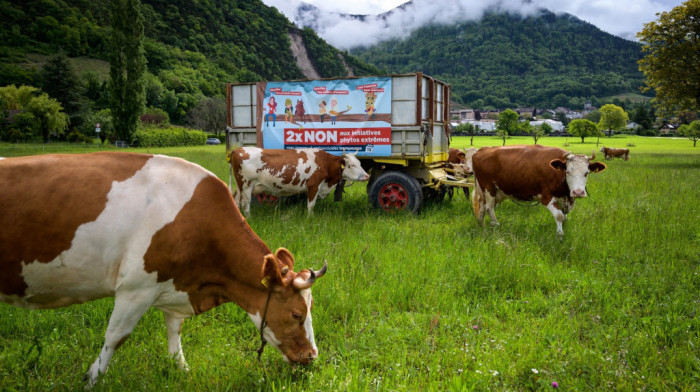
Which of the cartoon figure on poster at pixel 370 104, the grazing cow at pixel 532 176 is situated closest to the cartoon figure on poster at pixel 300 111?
the cartoon figure on poster at pixel 370 104

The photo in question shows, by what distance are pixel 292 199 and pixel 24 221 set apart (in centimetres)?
815

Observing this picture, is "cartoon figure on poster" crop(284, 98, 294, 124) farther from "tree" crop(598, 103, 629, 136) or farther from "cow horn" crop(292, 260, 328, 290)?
"tree" crop(598, 103, 629, 136)

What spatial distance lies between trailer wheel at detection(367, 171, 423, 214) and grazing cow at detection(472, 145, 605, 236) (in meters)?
1.20

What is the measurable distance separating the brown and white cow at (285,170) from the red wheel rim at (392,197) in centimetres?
52

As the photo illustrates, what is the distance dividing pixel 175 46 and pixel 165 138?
68057 millimetres

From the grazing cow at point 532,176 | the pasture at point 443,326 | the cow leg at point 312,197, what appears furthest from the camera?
the cow leg at point 312,197

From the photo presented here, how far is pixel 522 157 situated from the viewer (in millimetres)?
7633

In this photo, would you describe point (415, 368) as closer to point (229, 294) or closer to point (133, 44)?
point (229, 294)

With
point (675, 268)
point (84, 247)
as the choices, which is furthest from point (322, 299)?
point (675, 268)

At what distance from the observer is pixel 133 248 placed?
2.65m

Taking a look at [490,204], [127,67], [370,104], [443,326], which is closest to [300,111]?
[370,104]

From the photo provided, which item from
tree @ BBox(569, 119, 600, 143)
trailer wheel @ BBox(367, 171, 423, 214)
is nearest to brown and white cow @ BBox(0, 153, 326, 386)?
trailer wheel @ BBox(367, 171, 423, 214)

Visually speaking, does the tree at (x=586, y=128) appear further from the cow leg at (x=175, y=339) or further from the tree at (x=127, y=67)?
the cow leg at (x=175, y=339)

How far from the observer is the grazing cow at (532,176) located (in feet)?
22.6
